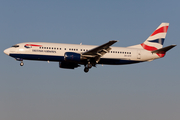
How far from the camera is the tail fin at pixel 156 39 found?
193 feet

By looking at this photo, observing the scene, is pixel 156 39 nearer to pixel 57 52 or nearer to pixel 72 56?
pixel 72 56

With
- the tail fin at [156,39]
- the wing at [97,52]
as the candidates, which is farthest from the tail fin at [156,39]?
the wing at [97,52]

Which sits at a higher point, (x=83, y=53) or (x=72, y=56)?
(x=83, y=53)

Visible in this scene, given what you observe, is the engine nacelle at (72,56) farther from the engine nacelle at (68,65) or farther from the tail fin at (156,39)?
the tail fin at (156,39)

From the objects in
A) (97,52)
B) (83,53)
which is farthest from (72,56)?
(97,52)

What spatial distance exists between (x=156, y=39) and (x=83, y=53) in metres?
16.3

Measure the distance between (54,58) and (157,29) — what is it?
21454 millimetres

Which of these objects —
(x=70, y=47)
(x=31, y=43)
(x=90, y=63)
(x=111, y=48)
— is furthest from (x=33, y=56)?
(x=111, y=48)

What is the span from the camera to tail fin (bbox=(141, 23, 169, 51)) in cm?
5896

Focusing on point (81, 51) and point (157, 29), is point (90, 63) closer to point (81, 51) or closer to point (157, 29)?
point (81, 51)

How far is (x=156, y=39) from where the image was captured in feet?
197

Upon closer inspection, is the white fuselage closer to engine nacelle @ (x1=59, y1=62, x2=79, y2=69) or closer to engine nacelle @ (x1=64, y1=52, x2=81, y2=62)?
engine nacelle @ (x1=64, y1=52, x2=81, y2=62)

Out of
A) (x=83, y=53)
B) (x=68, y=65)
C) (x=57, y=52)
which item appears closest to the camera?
(x=83, y=53)

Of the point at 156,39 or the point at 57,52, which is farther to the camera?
the point at 156,39
